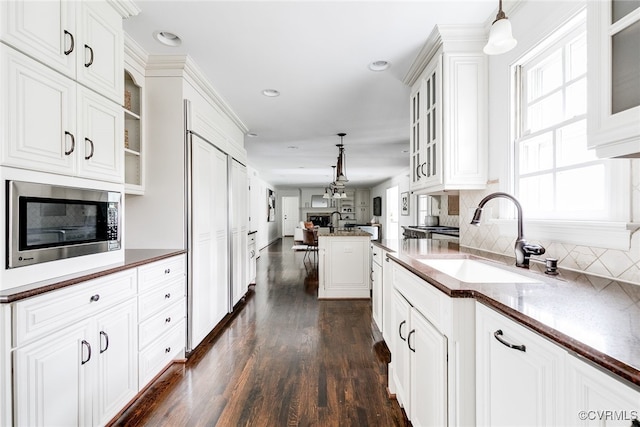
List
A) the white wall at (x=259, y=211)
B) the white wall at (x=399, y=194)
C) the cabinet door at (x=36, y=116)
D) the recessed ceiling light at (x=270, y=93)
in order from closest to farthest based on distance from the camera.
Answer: the cabinet door at (x=36, y=116) → the recessed ceiling light at (x=270, y=93) → the white wall at (x=399, y=194) → the white wall at (x=259, y=211)

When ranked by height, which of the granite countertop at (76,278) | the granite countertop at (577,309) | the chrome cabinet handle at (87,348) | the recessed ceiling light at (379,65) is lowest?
the chrome cabinet handle at (87,348)

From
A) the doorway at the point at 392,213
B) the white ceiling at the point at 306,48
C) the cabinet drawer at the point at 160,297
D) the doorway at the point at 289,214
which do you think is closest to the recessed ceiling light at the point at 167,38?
the white ceiling at the point at 306,48

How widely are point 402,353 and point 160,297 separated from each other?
165 centimetres

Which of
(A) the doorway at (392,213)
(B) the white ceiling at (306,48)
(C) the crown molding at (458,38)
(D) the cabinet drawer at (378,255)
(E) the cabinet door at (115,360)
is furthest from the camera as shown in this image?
(A) the doorway at (392,213)

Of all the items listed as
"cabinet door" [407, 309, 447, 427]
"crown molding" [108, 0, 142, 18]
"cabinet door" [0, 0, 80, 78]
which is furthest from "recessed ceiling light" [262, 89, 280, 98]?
"cabinet door" [407, 309, 447, 427]

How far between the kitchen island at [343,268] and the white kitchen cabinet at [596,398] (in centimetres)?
335

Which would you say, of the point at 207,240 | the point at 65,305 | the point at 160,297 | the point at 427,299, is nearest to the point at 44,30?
the point at 65,305

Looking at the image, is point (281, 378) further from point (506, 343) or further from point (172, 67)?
point (172, 67)

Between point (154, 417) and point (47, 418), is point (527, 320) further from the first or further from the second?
point (154, 417)

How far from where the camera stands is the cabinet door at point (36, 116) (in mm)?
1187

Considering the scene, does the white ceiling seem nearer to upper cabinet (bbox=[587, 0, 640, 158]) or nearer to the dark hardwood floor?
upper cabinet (bbox=[587, 0, 640, 158])

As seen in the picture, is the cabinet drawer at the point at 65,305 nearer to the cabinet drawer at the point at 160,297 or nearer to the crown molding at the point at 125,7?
the cabinet drawer at the point at 160,297

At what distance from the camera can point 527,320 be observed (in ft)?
2.53

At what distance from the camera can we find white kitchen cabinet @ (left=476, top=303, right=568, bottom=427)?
2.36 feet
